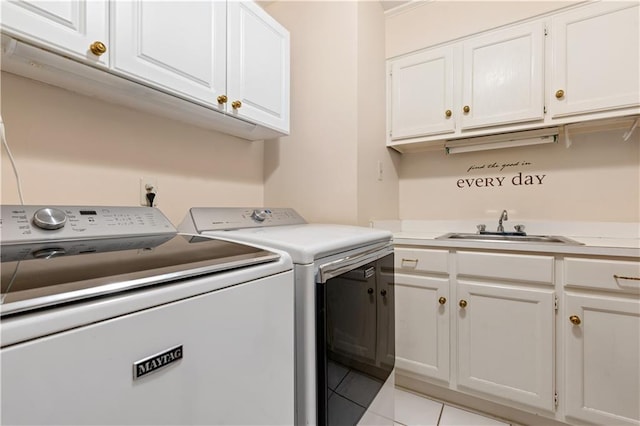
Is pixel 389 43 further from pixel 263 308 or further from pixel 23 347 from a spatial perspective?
pixel 23 347

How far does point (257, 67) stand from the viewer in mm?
1476

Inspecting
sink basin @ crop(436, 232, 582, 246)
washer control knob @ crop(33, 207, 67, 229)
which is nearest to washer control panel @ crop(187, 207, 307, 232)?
washer control knob @ crop(33, 207, 67, 229)

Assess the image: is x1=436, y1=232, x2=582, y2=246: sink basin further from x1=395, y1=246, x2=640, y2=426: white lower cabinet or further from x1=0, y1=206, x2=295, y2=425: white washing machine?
x1=0, y1=206, x2=295, y2=425: white washing machine

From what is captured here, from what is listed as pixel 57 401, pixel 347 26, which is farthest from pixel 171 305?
pixel 347 26

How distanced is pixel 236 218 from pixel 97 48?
30.5 inches

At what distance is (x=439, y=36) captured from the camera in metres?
2.11

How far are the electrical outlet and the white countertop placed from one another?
1219 millimetres

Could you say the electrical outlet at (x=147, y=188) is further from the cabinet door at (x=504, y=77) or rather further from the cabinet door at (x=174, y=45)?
the cabinet door at (x=504, y=77)

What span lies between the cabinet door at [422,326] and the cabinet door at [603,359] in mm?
534

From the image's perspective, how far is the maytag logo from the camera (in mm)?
500

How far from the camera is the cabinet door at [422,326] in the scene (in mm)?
1662

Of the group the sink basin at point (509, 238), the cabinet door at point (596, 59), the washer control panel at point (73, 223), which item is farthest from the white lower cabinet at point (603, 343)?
the washer control panel at point (73, 223)

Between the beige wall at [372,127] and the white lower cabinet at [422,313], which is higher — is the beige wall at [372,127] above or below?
above

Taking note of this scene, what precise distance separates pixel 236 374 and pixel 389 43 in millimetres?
2400
